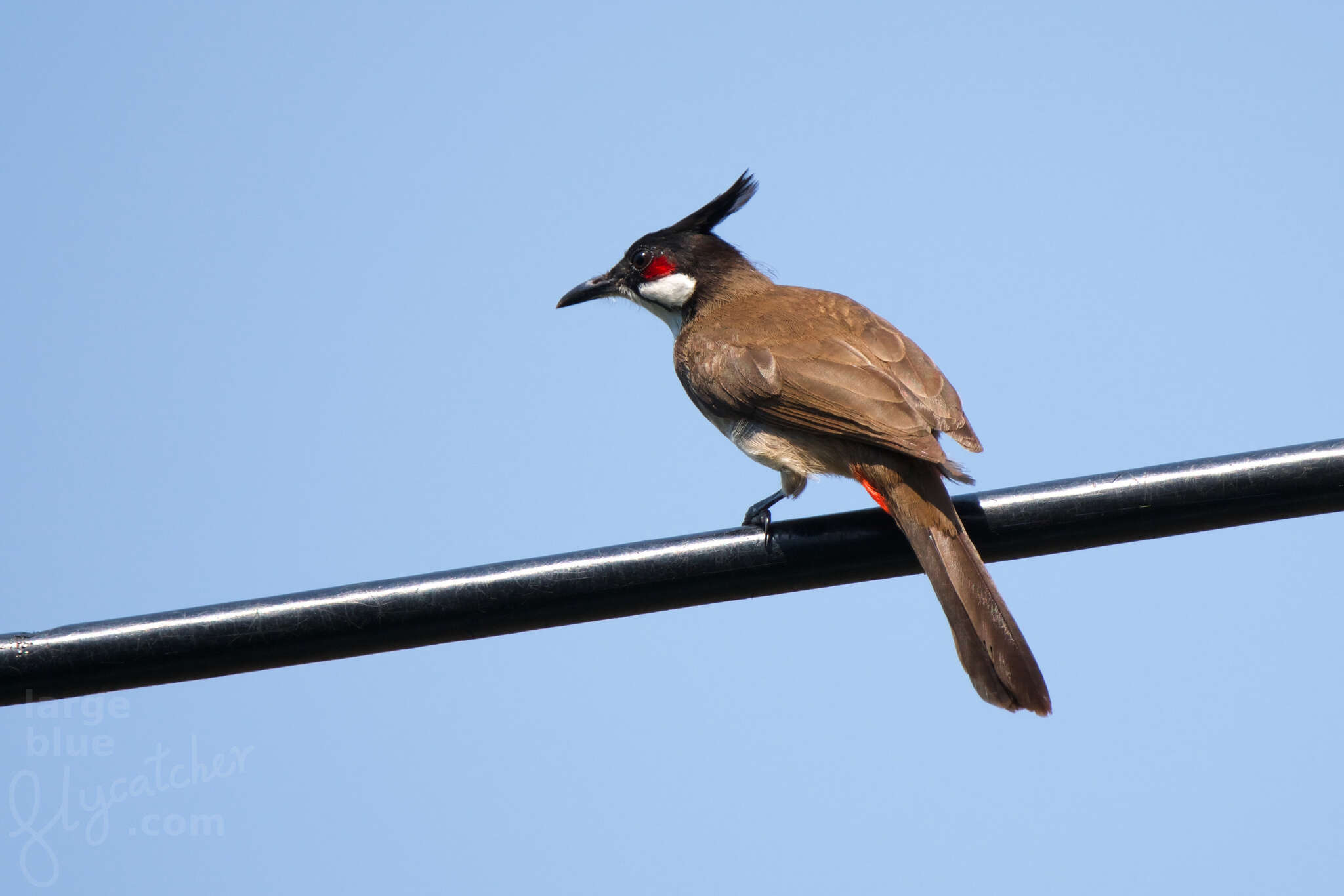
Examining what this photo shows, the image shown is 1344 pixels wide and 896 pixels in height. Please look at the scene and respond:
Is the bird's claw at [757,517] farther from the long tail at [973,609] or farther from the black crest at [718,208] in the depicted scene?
the black crest at [718,208]

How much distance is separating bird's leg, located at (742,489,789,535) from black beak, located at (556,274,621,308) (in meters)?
2.16

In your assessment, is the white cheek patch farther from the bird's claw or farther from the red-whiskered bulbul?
the bird's claw

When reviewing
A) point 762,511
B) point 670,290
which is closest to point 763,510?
point 762,511

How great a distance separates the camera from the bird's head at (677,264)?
230 inches

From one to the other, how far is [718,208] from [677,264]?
0.43 metres

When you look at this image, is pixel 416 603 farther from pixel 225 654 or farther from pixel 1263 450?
pixel 1263 450

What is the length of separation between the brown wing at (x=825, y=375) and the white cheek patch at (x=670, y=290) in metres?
0.65

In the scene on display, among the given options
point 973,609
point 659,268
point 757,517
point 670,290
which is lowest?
point 973,609

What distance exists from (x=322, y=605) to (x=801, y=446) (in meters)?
1.94

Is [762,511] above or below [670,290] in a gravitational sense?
below

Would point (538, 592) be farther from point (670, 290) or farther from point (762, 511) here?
point (670, 290)

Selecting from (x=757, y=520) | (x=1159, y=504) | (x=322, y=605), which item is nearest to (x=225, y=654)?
(x=322, y=605)

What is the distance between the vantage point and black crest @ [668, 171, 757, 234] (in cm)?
610

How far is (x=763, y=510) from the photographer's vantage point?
4.17 meters
